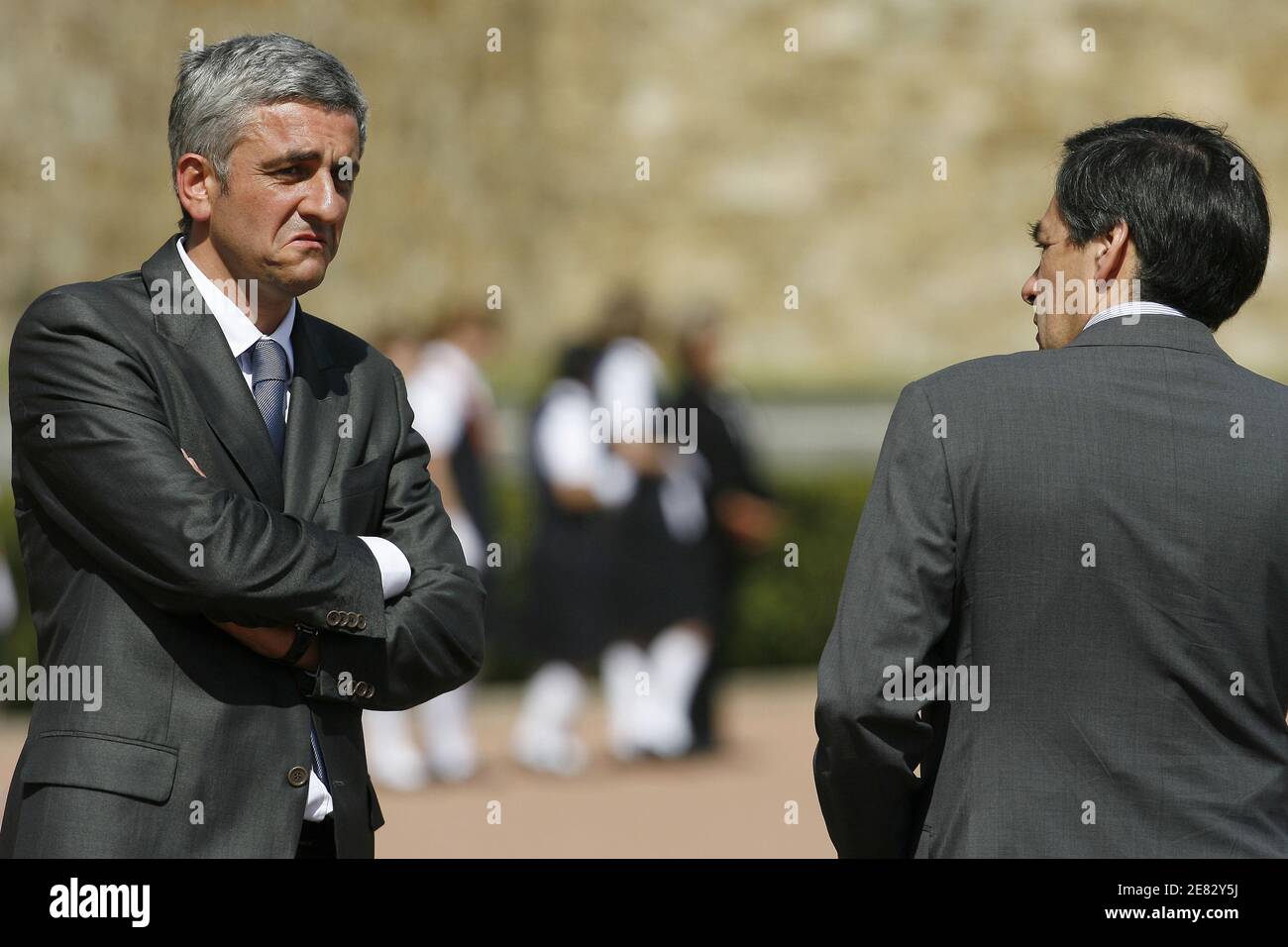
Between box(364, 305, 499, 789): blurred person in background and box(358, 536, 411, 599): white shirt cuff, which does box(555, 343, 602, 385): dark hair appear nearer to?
box(364, 305, 499, 789): blurred person in background

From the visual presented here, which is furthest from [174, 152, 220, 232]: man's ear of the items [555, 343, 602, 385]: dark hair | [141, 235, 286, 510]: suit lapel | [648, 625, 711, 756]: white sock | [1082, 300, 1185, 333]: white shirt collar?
[648, 625, 711, 756]: white sock

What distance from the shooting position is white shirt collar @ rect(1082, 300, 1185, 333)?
2633 mm

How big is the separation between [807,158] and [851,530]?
23.7 ft

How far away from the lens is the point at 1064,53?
18.5m

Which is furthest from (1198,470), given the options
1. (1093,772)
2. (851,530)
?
(851,530)

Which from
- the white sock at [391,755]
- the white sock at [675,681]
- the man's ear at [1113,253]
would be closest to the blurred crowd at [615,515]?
the white sock at [675,681]

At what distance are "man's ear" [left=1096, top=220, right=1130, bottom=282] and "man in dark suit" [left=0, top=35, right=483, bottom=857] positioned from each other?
1.14 m

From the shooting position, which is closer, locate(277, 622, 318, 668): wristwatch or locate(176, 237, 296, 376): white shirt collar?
locate(277, 622, 318, 668): wristwatch

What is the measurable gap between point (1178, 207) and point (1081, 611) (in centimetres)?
63

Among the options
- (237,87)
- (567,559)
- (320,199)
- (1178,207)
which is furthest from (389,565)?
(567,559)

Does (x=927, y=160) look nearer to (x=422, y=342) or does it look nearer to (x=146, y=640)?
(x=422, y=342)

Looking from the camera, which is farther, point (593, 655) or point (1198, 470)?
point (593, 655)

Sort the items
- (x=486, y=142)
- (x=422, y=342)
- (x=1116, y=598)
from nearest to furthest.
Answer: (x=1116, y=598) → (x=422, y=342) → (x=486, y=142)

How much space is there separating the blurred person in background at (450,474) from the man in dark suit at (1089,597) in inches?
225
